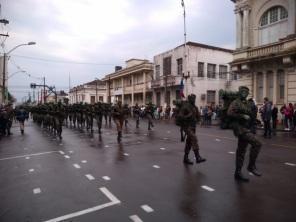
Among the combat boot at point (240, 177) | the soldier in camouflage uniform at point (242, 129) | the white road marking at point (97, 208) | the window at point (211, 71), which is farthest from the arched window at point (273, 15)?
the white road marking at point (97, 208)

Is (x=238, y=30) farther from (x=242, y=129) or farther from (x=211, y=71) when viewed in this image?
(x=242, y=129)

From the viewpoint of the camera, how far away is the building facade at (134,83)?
47312 mm

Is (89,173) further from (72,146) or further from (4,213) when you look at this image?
(72,146)

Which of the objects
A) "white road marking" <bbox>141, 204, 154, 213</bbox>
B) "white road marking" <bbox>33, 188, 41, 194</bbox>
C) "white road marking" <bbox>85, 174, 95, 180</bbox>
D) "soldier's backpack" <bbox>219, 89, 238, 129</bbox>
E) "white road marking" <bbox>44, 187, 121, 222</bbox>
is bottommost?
"white road marking" <bbox>33, 188, 41, 194</bbox>

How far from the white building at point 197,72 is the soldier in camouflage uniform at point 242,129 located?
30304 mm

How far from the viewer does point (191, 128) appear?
866 centimetres

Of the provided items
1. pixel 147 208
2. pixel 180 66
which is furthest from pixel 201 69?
pixel 147 208

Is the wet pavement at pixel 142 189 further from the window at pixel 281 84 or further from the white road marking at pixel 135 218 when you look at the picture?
the window at pixel 281 84

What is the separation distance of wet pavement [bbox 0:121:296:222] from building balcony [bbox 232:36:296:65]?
555 inches

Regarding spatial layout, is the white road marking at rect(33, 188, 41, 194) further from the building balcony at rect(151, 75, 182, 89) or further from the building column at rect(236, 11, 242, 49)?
the building balcony at rect(151, 75, 182, 89)

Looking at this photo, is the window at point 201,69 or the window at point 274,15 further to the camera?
the window at point 201,69

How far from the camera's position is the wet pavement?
4891 millimetres

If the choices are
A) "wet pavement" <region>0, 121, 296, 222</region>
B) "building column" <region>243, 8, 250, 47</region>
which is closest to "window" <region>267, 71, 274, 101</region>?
"building column" <region>243, 8, 250, 47</region>

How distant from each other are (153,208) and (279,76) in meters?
21.9
